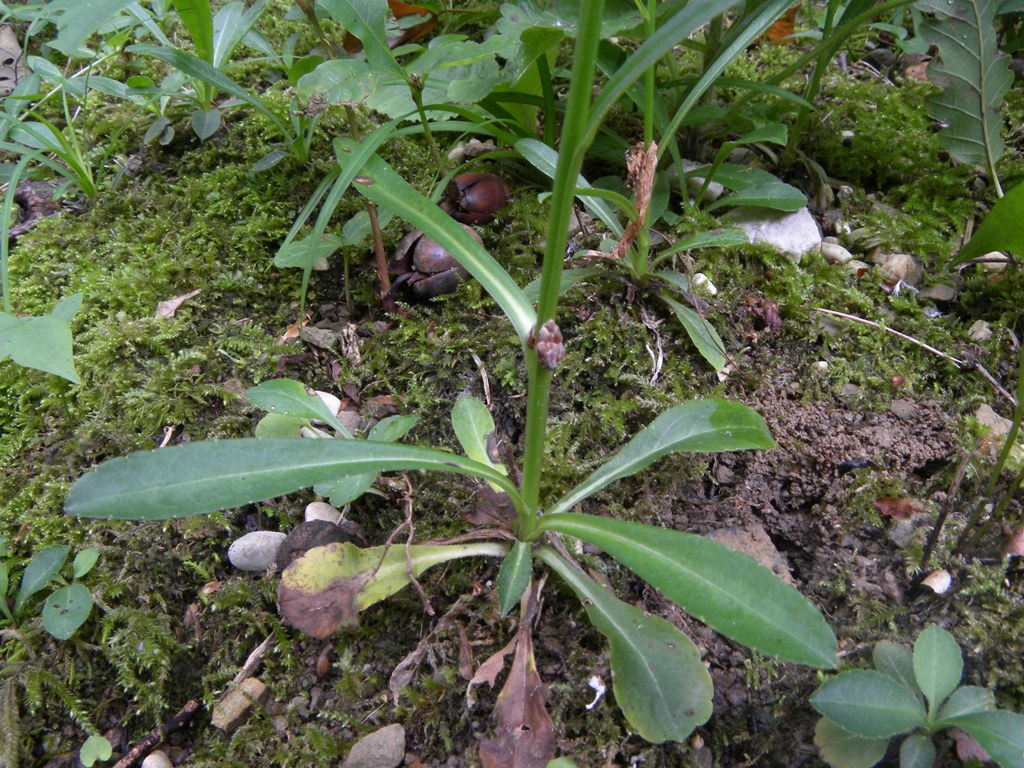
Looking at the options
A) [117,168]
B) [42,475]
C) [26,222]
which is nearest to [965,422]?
[42,475]

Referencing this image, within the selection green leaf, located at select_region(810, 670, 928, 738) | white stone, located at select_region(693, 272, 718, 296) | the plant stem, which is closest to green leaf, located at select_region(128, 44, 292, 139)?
the plant stem

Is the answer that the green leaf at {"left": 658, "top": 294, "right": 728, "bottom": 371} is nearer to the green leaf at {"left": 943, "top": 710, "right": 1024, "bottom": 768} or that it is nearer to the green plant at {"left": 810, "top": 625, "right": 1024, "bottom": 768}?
the green plant at {"left": 810, "top": 625, "right": 1024, "bottom": 768}

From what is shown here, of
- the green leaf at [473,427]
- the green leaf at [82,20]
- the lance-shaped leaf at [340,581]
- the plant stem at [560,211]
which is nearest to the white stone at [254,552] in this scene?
the lance-shaped leaf at [340,581]

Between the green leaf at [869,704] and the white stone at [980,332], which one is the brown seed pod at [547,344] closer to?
the green leaf at [869,704]

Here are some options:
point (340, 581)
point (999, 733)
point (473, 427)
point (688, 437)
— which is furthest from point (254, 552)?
point (999, 733)

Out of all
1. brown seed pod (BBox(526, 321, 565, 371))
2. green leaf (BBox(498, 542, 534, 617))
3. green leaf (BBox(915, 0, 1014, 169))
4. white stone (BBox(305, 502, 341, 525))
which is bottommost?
white stone (BBox(305, 502, 341, 525))

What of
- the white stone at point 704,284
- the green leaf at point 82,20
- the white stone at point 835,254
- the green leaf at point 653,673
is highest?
the green leaf at point 82,20

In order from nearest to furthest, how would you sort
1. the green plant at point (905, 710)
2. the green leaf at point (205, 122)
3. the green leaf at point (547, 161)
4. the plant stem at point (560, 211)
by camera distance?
the plant stem at point (560, 211) → the green plant at point (905, 710) → the green leaf at point (547, 161) → the green leaf at point (205, 122)
